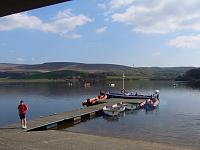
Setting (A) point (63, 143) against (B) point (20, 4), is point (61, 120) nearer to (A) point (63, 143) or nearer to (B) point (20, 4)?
(A) point (63, 143)

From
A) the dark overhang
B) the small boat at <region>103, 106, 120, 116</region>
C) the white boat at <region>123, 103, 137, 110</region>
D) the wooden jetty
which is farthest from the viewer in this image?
the white boat at <region>123, 103, 137, 110</region>

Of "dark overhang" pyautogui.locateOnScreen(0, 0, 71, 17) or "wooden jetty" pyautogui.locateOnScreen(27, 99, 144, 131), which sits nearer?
"dark overhang" pyautogui.locateOnScreen(0, 0, 71, 17)

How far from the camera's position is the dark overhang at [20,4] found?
12086 millimetres

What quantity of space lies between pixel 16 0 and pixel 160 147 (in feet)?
41.2

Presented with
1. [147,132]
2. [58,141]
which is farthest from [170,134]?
[58,141]

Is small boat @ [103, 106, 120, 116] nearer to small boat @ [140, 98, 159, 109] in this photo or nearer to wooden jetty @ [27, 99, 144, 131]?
wooden jetty @ [27, 99, 144, 131]

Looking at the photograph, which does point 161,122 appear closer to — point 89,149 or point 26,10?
point 89,149

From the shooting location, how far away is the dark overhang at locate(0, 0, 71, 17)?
1209 centimetres

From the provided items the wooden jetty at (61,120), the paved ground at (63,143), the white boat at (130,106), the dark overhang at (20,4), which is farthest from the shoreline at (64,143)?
the white boat at (130,106)

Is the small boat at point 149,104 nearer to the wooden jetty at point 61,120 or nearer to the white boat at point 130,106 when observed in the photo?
the white boat at point 130,106

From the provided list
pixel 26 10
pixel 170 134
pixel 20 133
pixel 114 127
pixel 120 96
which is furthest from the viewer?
pixel 120 96

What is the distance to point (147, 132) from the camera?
1357 inches

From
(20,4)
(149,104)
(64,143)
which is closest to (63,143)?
(64,143)

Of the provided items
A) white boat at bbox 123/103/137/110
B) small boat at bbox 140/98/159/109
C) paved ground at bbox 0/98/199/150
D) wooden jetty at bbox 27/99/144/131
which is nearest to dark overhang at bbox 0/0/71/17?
paved ground at bbox 0/98/199/150
